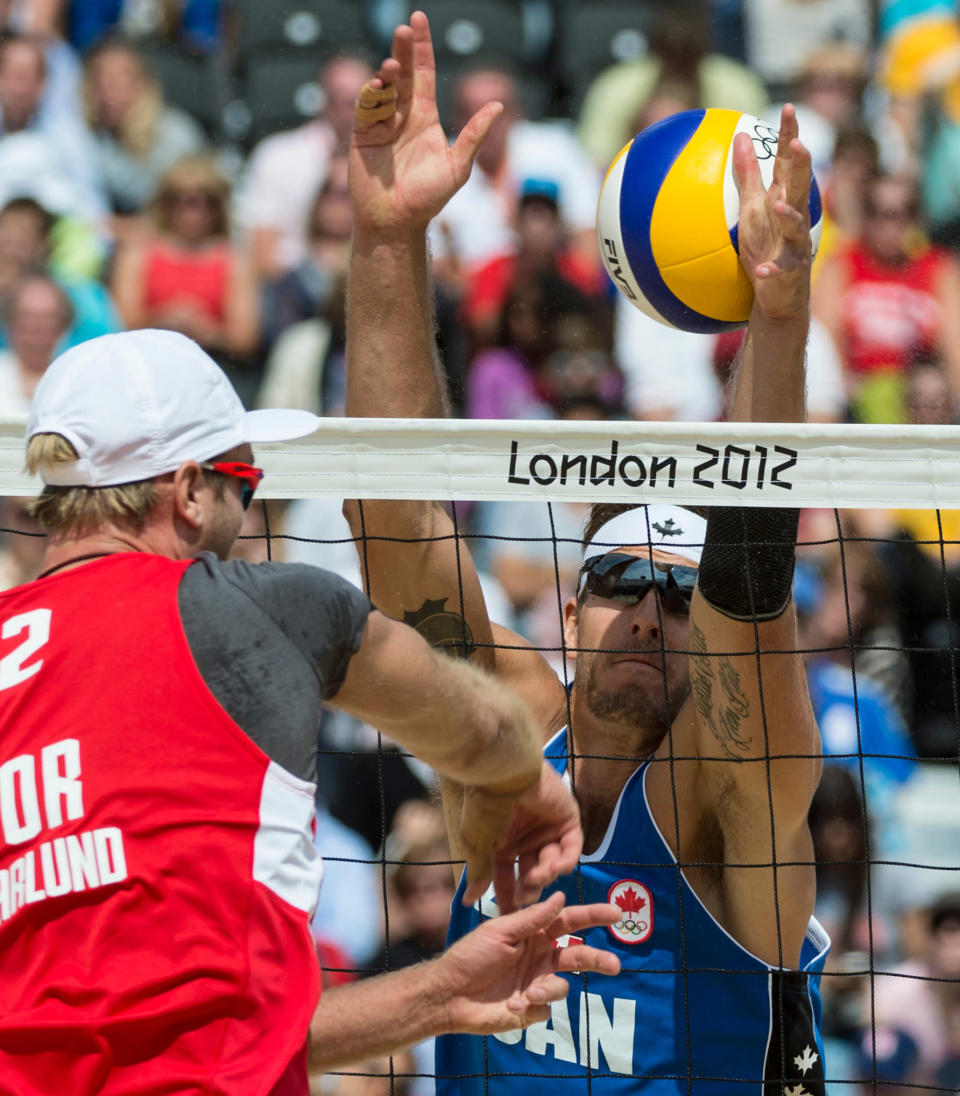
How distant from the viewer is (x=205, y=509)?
6.45 ft

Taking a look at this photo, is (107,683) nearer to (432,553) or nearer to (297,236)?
(432,553)

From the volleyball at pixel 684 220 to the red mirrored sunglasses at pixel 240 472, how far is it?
137 cm

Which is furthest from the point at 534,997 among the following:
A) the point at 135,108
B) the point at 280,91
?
the point at 280,91

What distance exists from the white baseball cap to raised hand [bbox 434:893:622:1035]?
74 cm

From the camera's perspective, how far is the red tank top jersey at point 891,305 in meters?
6.98

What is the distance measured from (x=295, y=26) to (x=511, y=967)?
716 cm

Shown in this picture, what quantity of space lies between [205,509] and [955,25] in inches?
278

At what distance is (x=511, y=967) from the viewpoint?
6.73ft

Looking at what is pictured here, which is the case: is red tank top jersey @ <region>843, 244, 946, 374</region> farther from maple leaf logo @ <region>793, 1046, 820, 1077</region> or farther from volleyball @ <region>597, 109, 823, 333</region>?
maple leaf logo @ <region>793, 1046, 820, 1077</region>

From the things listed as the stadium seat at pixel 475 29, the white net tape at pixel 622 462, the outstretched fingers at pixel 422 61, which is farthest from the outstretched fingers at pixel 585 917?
the stadium seat at pixel 475 29

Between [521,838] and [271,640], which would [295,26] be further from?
[271,640]

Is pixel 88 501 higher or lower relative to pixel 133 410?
lower

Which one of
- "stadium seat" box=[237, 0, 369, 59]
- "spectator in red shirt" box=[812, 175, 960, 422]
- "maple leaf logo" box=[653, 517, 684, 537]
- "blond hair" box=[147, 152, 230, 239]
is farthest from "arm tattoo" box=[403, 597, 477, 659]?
"stadium seat" box=[237, 0, 369, 59]

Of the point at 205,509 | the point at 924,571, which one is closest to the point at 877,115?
the point at 924,571
